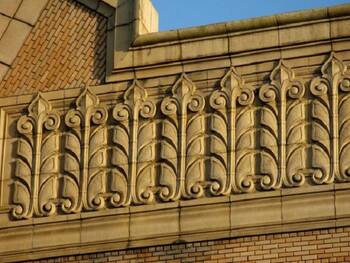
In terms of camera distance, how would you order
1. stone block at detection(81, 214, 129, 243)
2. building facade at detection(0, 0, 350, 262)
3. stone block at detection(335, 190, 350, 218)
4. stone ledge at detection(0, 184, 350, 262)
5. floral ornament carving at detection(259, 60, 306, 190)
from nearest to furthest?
stone block at detection(335, 190, 350, 218)
stone ledge at detection(0, 184, 350, 262)
building facade at detection(0, 0, 350, 262)
floral ornament carving at detection(259, 60, 306, 190)
stone block at detection(81, 214, 129, 243)

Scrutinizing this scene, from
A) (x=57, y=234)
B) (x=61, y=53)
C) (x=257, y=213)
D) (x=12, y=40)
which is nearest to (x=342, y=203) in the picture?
(x=257, y=213)

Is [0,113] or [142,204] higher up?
[0,113]

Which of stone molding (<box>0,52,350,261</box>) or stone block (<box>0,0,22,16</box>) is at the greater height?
stone block (<box>0,0,22,16</box>)

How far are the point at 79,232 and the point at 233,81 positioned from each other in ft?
7.77

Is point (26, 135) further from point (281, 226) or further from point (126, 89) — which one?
point (281, 226)

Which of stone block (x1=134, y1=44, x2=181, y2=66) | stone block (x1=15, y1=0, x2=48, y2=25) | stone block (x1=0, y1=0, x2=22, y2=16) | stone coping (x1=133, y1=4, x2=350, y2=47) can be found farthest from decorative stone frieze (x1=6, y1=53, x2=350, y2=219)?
stone block (x1=0, y1=0, x2=22, y2=16)

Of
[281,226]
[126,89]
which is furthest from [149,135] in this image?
[281,226]

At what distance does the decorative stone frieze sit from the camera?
762 inches

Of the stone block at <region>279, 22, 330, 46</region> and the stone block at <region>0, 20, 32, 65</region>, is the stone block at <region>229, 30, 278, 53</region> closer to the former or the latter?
the stone block at <region>279, 22, 330, 46</region>

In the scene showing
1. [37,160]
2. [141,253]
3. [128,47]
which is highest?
[128,47]

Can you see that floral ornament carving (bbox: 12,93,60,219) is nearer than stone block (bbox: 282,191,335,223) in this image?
No

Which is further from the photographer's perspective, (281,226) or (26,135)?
(26,135)

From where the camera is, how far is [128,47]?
20422mm

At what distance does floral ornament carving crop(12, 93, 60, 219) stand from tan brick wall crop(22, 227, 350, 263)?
1064 millimetres
